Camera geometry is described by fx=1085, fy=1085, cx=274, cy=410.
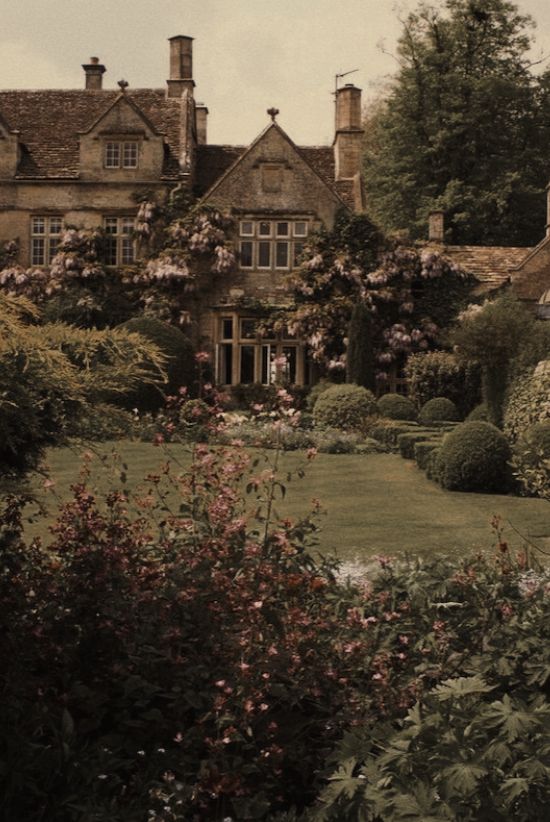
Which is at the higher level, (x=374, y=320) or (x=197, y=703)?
(x=374, y=320)

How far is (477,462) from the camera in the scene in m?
14.7

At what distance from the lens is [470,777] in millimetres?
3727

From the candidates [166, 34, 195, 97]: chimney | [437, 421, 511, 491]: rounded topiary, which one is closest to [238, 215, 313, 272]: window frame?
[166, 34, 195, 97]: chimney

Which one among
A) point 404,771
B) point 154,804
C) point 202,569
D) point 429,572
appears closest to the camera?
point 404,771

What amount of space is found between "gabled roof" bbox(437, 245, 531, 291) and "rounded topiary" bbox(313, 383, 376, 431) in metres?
8.12

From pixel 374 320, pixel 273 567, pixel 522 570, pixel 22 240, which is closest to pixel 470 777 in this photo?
pixel 273 567

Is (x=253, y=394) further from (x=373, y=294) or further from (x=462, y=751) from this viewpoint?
(x=462, y=751)

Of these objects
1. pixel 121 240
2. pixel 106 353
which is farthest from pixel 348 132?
pixel 106 353

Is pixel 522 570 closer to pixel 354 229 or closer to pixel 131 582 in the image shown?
pixel 131 582

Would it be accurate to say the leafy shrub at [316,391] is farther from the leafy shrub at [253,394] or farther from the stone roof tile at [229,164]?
the stone roof tile at [229,164]

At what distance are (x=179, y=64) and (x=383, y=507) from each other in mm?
23147

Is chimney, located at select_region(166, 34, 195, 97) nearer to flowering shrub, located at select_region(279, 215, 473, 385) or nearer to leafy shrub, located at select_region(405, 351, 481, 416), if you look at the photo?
flowering shrub, located at select_region(279, 215, 473, 385)

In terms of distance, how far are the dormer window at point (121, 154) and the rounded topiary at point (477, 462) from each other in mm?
18013

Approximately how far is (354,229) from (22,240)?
9.16 m
